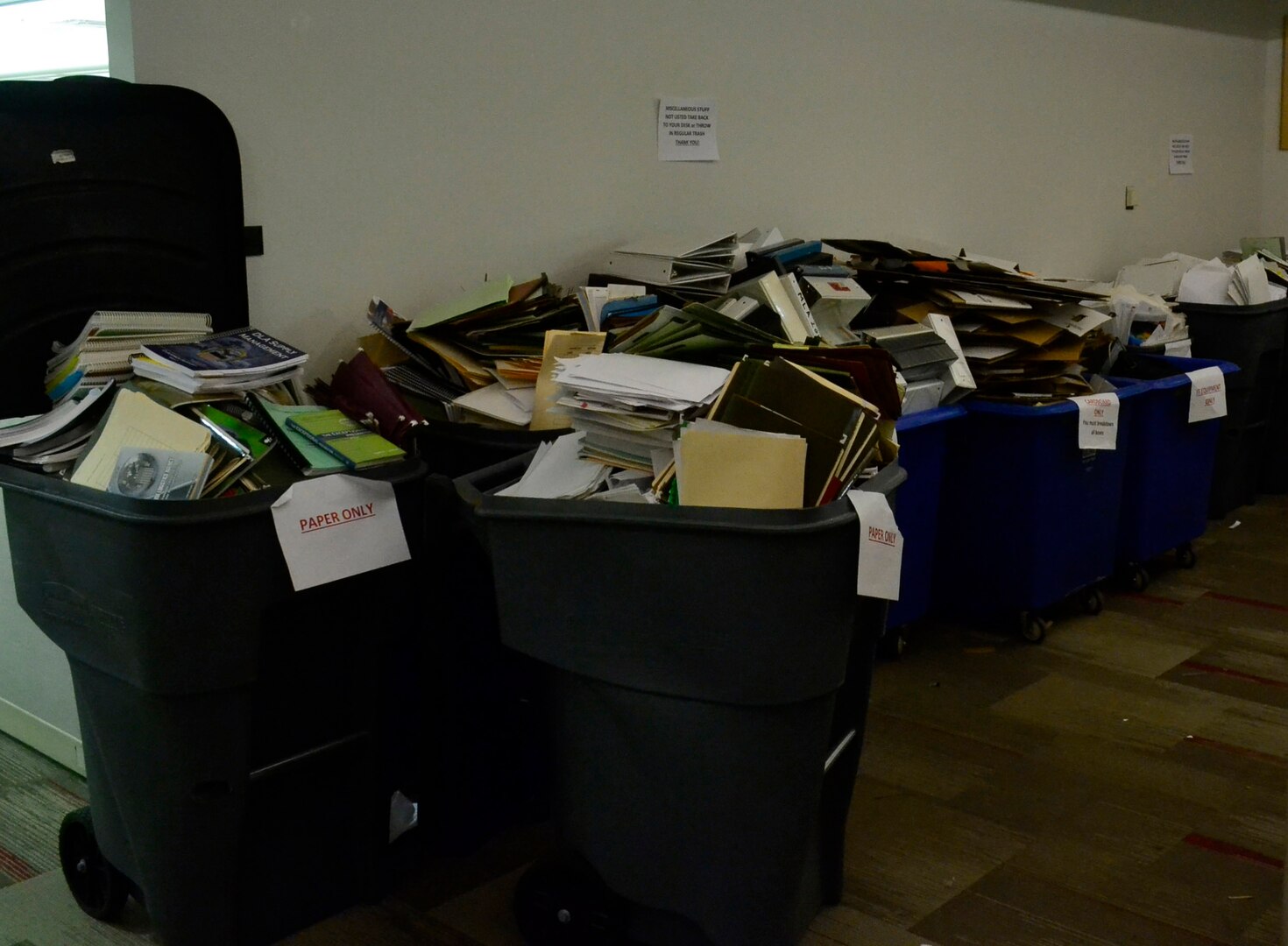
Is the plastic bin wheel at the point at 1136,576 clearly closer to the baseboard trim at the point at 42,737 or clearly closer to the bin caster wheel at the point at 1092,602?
the bin caster wheel at the point at 1092,602

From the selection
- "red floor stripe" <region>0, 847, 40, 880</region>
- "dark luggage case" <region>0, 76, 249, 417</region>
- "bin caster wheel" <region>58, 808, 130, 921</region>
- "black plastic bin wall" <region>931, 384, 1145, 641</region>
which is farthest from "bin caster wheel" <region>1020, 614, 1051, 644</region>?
"red floor stripe" <region>0, 847, 40, 880</region>

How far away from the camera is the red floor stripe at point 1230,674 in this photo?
9.09 ft

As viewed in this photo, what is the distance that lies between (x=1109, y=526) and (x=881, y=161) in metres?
1.25

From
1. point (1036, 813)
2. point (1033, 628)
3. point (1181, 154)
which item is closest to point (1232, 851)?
point (1036, 813)

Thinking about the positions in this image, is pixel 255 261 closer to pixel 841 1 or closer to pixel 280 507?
pixel 280 507

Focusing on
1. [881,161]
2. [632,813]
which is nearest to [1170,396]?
[881,161]

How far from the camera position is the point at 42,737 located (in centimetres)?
236

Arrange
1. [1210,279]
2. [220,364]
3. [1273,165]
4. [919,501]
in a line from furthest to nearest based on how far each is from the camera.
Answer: [1273,165] < [1210,279] < [919,501] < [220,364]

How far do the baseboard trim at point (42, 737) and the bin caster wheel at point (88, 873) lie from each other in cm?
35

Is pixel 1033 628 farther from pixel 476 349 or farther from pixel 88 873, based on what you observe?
pixel 88 873

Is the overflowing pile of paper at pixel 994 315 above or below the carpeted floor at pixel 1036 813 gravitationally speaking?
above

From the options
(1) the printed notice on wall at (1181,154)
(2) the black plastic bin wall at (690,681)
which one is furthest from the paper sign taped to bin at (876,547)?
(1) the printed notice on wall at (1181,154)

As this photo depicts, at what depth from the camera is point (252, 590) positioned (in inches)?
61.3

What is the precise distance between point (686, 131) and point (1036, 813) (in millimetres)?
1778
